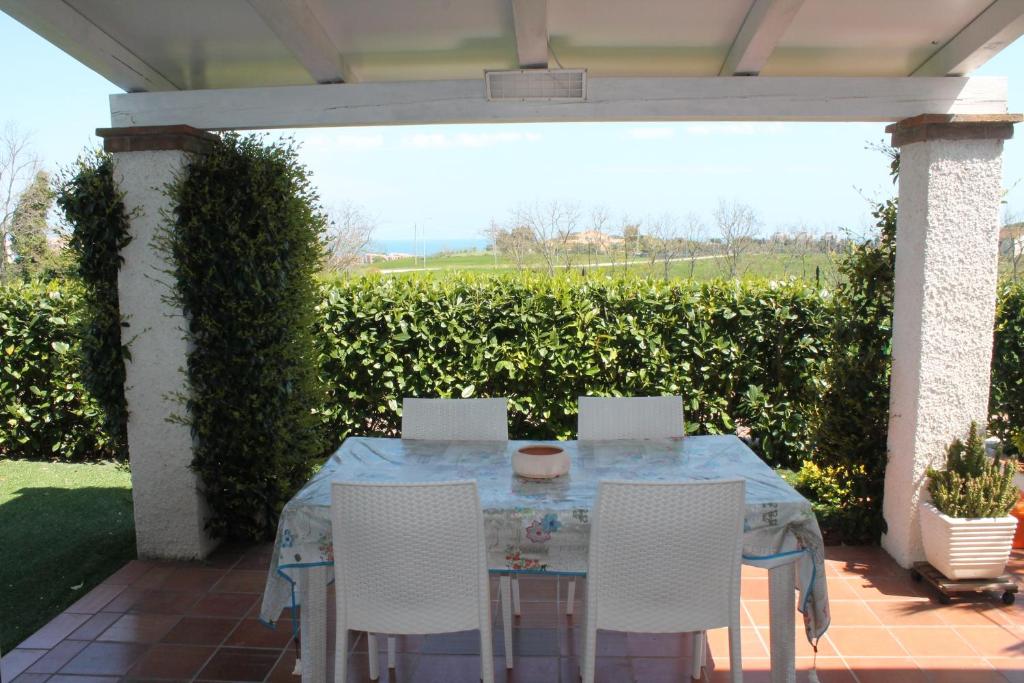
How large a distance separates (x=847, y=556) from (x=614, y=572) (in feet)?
7.39

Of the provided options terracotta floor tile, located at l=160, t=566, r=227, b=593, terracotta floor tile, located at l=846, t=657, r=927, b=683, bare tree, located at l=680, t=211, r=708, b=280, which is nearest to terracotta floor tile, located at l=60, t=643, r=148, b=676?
terracotta floor tile, located at l=160, t=566, r=227, b=593

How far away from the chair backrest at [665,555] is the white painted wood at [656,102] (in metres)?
2.09

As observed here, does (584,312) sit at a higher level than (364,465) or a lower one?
higher

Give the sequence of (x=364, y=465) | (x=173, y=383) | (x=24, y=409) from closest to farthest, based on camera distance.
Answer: (x=364, y=465) < (x=173, y=383) < (x=24, y=409)

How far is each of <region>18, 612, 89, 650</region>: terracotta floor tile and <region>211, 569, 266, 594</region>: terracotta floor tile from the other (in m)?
0.56

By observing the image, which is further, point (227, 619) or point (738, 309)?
point (738, 309)

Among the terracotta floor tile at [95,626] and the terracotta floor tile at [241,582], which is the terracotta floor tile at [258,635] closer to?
the terracotta floor tile at [241,582]

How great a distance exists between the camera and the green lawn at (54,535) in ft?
11.5

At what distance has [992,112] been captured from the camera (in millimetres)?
3615

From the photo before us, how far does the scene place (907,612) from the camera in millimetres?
3377

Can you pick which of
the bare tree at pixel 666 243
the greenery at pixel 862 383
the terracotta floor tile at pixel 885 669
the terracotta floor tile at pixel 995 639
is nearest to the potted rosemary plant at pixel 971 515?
the terracotta floor tile at pixel 995 639

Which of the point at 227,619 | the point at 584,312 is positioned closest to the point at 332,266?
the point at 584,312

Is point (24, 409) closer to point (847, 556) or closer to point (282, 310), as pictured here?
point (282, 310)

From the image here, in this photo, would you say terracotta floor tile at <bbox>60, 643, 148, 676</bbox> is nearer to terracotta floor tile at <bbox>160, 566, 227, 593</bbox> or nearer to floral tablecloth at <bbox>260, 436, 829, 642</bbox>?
terracotta floor tile at <bbox>160, 566, 227, 593</bbox>
